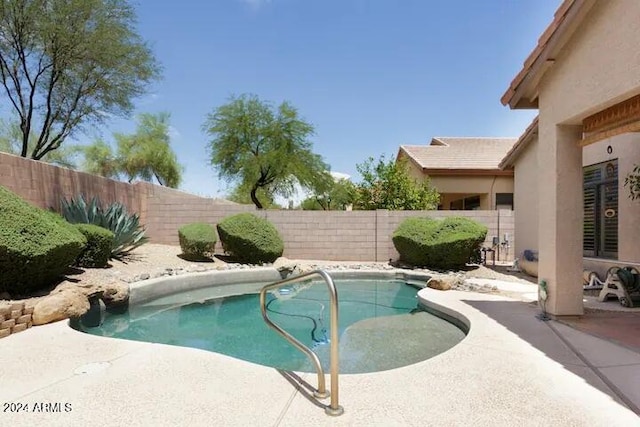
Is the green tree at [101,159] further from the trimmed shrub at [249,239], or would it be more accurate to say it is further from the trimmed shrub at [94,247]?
the trimmed shrub at [94,247]

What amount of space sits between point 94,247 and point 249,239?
4.37 m

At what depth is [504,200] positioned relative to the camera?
17531 mm

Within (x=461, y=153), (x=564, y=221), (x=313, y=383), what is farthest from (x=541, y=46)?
(x=461, y=153)

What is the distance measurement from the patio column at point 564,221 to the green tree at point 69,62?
13.2 metres

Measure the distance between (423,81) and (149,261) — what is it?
12.4 m

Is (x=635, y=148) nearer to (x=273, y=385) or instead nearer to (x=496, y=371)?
(x=496, y=371)

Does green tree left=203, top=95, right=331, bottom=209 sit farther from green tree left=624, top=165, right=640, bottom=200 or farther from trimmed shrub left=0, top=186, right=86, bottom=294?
green tree left=624, top=165, right=640, bottom=200

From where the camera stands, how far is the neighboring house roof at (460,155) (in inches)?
682

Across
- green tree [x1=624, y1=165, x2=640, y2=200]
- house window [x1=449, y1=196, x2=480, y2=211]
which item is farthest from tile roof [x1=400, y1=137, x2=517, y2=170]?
green tree [x1=624, y1=165, x2=640, y2=200]

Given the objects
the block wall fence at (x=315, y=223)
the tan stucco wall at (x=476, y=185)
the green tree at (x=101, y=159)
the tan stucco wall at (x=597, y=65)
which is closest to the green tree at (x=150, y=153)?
the green tree at (x=101, y=159)

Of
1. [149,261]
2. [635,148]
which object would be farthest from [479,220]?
[149,261]

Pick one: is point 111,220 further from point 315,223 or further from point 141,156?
point 141,156

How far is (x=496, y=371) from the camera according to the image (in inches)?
135

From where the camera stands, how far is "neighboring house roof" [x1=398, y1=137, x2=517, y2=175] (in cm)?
1731
